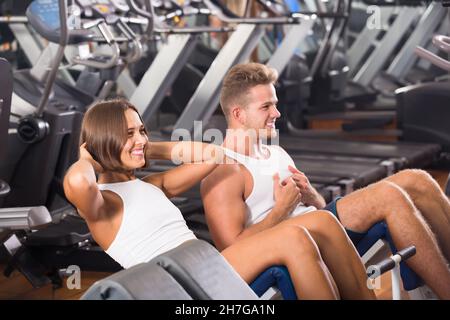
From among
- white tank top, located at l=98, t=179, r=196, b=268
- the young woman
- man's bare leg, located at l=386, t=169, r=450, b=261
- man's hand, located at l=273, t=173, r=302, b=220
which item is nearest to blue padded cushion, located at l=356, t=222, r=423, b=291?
man's bare leg, located at l=386, t=169, r=450, b=261

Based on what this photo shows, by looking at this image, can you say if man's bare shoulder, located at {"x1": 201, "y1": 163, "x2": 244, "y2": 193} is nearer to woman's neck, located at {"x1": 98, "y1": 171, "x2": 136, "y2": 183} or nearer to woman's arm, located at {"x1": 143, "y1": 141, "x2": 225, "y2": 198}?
woman's arm, located at {"x1": 143, "y1": 141, "x2": 225, "y2": 198}

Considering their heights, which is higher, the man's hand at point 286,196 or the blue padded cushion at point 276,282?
the man's hand at point 286,196

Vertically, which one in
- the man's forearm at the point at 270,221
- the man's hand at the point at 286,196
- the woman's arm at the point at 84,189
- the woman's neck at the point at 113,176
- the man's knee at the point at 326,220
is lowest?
the man's forearm at the point at 270,221

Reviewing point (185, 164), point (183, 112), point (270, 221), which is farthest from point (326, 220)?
point (183, 112)

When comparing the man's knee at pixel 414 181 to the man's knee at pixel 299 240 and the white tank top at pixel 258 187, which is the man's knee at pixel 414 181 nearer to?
the white tank top at pixel 258 187

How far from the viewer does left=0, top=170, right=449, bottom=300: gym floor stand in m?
3.52

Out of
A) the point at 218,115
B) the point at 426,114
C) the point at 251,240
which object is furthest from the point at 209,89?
the point at 251,240

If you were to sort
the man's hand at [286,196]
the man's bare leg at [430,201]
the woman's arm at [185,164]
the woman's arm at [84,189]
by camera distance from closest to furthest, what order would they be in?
the woman's arm at [84,189]
the woman's arm at [185,164]
the man's hand at [286,196]
the man's bare leg at [430,201]

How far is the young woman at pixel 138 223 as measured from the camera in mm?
2141

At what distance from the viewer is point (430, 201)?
281 centimetres

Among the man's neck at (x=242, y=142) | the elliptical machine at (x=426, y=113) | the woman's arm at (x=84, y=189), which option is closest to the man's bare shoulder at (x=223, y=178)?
the man's neck at (x=242, y=142)

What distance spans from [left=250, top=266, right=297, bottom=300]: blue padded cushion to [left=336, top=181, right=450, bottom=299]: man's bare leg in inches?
23.4

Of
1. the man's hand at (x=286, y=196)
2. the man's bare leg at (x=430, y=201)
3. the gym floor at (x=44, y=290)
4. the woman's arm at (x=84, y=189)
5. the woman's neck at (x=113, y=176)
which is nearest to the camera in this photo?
the woman's arm at (x=84, y=189)
